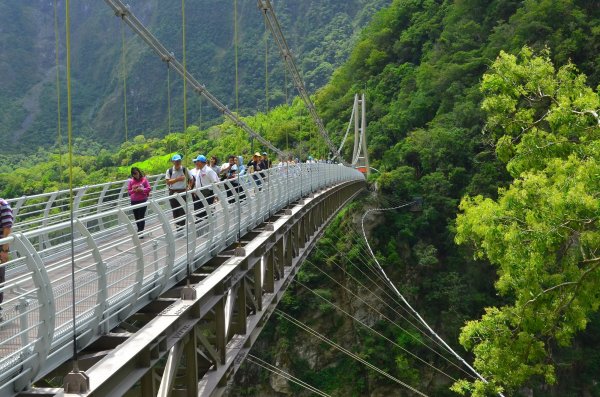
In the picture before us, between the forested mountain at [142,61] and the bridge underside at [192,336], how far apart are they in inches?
104

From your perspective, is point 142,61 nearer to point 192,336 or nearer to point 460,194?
point 460,194

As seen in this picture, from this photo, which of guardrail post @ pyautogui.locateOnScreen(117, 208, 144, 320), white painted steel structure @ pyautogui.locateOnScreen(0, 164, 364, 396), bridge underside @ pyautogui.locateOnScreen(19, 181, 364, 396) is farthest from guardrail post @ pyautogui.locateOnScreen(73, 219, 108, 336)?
guardrail post @ pyautogui.locateOnScreen(117, 208, 144, 320)

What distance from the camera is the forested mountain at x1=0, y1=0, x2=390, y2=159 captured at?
15.8m

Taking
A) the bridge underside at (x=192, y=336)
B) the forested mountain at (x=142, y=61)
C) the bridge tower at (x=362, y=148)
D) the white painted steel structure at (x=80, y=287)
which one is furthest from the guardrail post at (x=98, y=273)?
the bridge tower at (x=362, y=148)

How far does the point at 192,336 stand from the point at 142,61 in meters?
45.9

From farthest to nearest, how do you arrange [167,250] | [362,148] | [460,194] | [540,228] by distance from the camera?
[362,148]
[460,194]
[540,228]
[167,250]

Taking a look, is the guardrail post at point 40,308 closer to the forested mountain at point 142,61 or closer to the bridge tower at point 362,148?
the forested mountain at point 142,61

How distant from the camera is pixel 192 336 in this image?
5223 mm

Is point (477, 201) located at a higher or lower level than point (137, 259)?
lower

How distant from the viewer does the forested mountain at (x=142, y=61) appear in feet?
51.9

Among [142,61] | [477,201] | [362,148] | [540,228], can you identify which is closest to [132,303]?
[540,228]

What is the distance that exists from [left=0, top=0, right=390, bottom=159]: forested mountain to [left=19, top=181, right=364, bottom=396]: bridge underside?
8.69ft

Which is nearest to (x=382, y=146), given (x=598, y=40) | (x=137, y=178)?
(x=598, y=40)

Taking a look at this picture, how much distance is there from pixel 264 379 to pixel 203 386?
23.7 m
